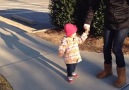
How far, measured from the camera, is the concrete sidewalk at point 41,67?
476 cm

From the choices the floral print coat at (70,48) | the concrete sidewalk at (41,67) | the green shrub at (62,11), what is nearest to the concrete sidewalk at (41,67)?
the concrete sidewalk at (41,67)

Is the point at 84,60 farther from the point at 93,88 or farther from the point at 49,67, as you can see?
the point at 93,88

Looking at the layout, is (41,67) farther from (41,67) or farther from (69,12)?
(69,12)

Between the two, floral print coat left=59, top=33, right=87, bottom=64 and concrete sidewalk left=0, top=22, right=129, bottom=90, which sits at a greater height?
floral print coat left=59, top=33, right=87, bottom=64

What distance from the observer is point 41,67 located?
18.2ft

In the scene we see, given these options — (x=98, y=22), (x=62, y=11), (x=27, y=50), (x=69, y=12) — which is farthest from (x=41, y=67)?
(x=62, y=11)

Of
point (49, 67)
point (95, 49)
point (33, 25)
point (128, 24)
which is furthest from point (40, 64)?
point (33, 25)

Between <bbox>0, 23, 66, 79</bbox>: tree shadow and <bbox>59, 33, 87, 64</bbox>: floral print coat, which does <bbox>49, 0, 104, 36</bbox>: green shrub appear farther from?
<bbox>59, 33, 87, 64</bbox>: floral print coat

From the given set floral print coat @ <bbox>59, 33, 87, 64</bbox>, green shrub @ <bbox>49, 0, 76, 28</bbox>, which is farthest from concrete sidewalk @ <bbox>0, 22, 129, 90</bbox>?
green shrub @ <bbox>49, 0, 76, 28</bbox>

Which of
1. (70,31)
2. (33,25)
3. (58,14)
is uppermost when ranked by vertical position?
(70,31)

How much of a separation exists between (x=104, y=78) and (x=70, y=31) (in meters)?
0.99

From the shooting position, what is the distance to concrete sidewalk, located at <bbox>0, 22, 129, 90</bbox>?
476cm

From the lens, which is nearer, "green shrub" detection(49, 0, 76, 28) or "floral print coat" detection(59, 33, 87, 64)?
"floral print coat" detection(59, 33, 87, 64)

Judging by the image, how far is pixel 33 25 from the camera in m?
9.63
